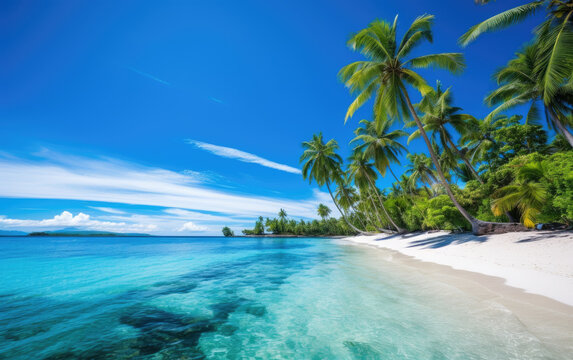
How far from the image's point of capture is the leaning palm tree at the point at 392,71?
11.4 meters

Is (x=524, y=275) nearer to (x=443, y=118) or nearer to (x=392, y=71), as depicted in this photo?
(x=392, y=71)

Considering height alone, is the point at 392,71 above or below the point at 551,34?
above

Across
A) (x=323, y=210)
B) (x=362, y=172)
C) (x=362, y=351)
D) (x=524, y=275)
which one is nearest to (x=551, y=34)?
(x=524, y=275)

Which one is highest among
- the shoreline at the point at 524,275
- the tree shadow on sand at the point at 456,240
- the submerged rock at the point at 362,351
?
the tree shadow on sand at the point at 456,240

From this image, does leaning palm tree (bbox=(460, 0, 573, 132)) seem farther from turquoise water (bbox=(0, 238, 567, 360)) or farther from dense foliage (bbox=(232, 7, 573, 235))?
turquoise water (bbox=(0, 238, 567, 360))

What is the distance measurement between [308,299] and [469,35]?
38.7 ft

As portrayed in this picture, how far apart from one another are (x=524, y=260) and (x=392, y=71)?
10242 mm

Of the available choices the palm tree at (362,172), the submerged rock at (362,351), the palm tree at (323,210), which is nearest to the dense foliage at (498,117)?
the palm tree at (362,172)

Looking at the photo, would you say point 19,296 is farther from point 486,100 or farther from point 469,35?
point 486,100

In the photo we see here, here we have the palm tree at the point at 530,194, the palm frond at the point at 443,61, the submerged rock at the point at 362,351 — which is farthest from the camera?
the palm frond at the point at 443,61

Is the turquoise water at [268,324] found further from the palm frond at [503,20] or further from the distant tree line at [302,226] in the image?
the distant tree line at [302,226]

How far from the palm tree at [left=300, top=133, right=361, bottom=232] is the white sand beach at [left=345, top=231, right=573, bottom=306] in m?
17.1

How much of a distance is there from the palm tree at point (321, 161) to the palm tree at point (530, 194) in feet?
59.5

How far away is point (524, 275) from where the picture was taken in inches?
233
